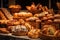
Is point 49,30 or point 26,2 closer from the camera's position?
point 49,30

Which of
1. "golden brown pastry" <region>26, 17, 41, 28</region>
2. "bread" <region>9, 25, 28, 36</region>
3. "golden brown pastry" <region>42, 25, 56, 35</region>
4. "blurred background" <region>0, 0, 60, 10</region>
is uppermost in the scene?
"blurred background" <region>0, 0, 60, 10</region>

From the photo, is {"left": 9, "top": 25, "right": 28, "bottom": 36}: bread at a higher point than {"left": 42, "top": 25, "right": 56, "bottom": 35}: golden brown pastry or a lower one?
lower

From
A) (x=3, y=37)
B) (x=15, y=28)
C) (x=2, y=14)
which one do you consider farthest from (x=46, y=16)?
(x=2, y=14)

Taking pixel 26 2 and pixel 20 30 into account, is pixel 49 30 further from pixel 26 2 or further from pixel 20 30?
pixel 26 2

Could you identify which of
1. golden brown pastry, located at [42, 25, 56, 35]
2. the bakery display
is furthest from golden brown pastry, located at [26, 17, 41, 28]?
golden brown pastry, located at [42, 25, 56, 35]

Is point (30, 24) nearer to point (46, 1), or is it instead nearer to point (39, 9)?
point (39, 9)

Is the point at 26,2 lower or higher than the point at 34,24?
higher

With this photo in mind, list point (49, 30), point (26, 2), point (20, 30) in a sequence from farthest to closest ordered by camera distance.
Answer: point (26, 2)
point (20, 30)
point (49, 30)

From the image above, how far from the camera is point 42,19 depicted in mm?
1857

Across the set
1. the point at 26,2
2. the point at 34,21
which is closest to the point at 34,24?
the point at 34,21

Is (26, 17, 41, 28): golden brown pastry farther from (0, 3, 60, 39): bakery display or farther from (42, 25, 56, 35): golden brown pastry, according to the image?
(42, 25, 56, 35): golden brown pastry

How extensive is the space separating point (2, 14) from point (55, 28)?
3.26 feet

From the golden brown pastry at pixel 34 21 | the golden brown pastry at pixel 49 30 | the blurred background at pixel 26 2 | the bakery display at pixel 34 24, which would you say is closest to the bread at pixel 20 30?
the bakery display at pixel 34 24

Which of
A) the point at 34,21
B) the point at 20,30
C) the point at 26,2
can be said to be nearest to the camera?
the point at 20,30
